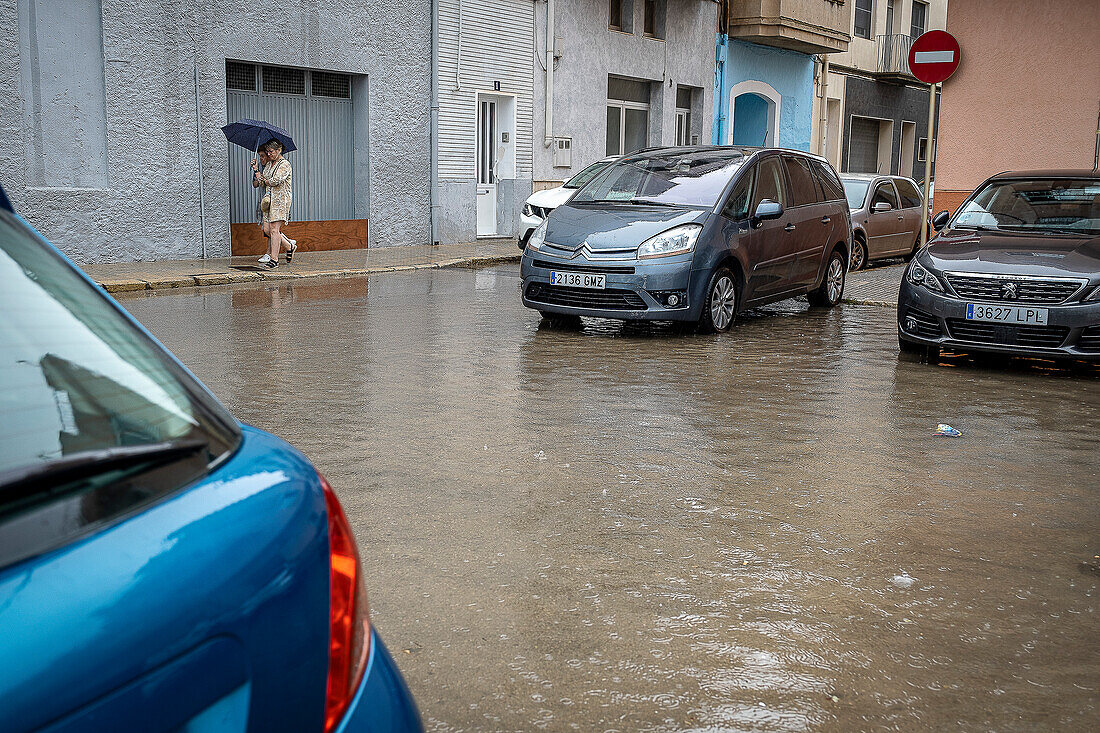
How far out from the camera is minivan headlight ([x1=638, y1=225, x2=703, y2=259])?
9.98 metres

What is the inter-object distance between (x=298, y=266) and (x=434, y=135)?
5464 mm

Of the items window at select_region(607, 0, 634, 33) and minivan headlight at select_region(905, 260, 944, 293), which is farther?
window at select_region(607, 0, 634, 33)

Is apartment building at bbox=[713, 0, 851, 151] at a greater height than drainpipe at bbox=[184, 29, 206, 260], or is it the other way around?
apartment building at bbox=[713, 0, 851, 151]

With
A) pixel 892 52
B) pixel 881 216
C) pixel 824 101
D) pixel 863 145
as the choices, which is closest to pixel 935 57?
pixel 881 216

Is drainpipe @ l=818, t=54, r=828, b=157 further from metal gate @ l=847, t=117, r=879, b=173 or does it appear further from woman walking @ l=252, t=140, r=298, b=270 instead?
woman walking @ l=252, t=140, r=298, b=270

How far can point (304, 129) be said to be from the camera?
18.6 meters

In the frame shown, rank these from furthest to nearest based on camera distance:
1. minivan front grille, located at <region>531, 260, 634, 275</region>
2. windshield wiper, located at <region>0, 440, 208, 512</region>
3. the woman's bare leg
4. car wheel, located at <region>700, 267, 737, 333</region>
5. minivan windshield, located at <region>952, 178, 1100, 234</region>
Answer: the woman's bare leg
car wheel, located at <region>700, 267, 737, 333</region>
minivan front grille, located at <region>531, 260, 634, 275</region>
minivan windshield, located at <region>952, 178, 1100, 234</region>
windshield wiper, located at <region>0, 440, 208, 512</region>

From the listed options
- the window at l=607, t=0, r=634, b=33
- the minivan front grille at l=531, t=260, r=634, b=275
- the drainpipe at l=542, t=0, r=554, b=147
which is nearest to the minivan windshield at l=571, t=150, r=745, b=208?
the minivan front grille at l=531, t=260, r=634, b=275

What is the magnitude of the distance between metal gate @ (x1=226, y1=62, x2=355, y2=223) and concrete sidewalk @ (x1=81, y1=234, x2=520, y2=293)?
3.06ft

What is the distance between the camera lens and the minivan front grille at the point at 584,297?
1001 centimetres

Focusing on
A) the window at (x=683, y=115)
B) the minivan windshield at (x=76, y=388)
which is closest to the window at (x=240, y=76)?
the window at (x=683, y=115)

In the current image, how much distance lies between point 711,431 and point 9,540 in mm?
5439

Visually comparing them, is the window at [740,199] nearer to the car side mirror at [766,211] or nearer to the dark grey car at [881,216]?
the car side mirror at [766,211]

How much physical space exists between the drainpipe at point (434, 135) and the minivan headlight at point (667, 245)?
11.2m
